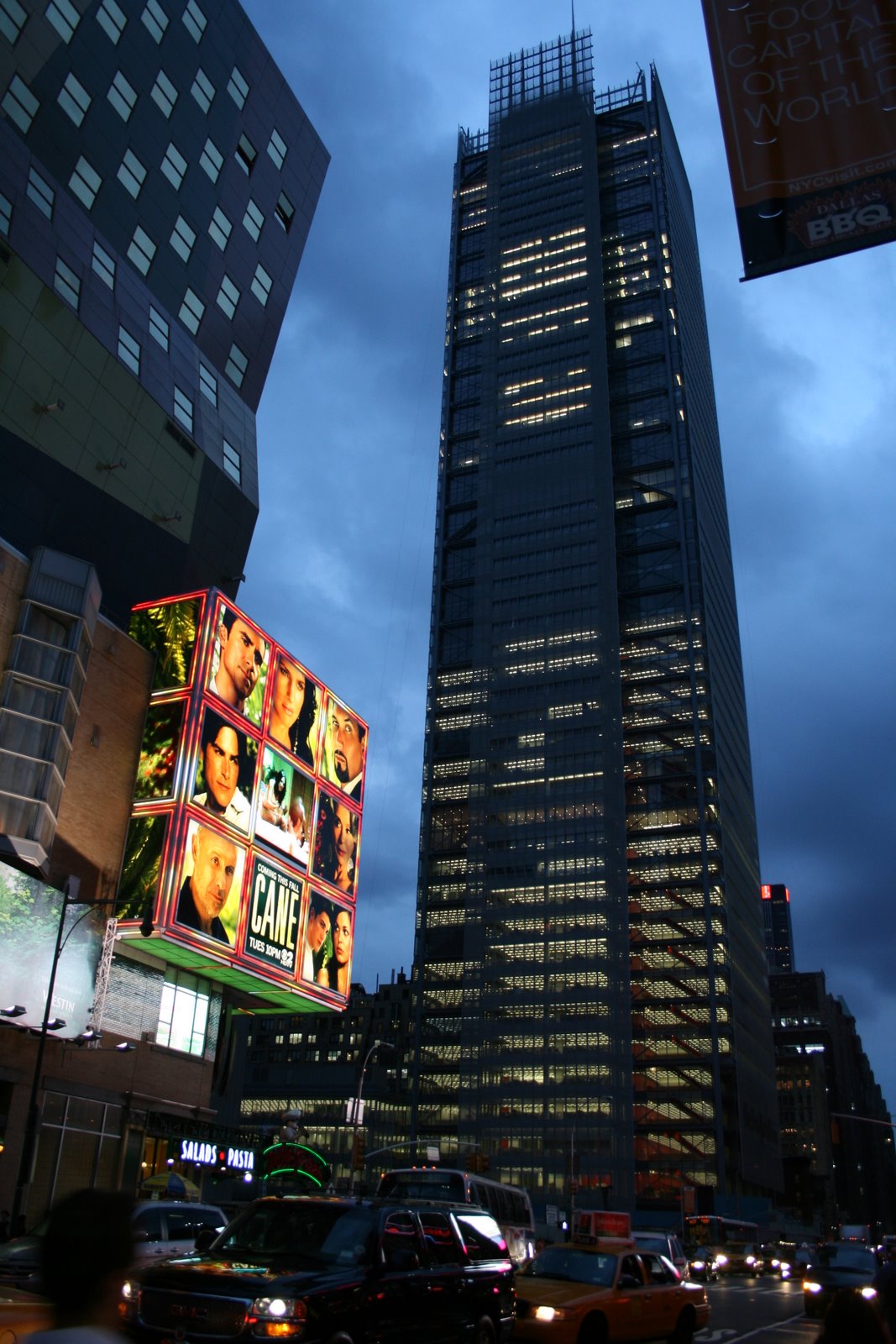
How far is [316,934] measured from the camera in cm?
4381

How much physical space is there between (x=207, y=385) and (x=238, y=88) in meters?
15.6

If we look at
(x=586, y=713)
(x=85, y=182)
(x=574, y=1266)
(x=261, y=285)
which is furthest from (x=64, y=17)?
(x=586, y=713)

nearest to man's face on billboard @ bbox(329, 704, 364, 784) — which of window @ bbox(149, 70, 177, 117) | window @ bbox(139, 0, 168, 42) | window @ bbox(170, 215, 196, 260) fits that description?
window @ bbox(170, 215, 196, 260)

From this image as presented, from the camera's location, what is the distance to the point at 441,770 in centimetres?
14688

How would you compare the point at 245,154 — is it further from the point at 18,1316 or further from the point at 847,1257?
the point at 18,1316

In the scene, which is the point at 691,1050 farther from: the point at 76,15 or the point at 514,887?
the point at 76,15

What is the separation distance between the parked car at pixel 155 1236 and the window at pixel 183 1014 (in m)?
19.7

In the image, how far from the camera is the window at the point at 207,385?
1909 inches

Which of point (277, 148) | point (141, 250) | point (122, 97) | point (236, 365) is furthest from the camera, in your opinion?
point (277, 148)

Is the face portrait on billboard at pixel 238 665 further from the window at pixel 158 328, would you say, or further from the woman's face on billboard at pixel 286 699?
the window at pixel 158 328

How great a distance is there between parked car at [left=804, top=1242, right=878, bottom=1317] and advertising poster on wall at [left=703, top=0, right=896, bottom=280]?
23.3 m

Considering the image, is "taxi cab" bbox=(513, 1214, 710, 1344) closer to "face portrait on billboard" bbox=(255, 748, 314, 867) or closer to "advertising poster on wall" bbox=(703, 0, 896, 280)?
"advertising poster on wall" bbox=(703, 0, 896, 280)

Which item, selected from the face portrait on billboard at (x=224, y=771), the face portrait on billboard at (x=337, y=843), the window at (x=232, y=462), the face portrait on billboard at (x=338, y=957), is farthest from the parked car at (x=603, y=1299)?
the window at (x=232, y=462)

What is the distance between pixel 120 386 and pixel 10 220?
6949 millimetres
